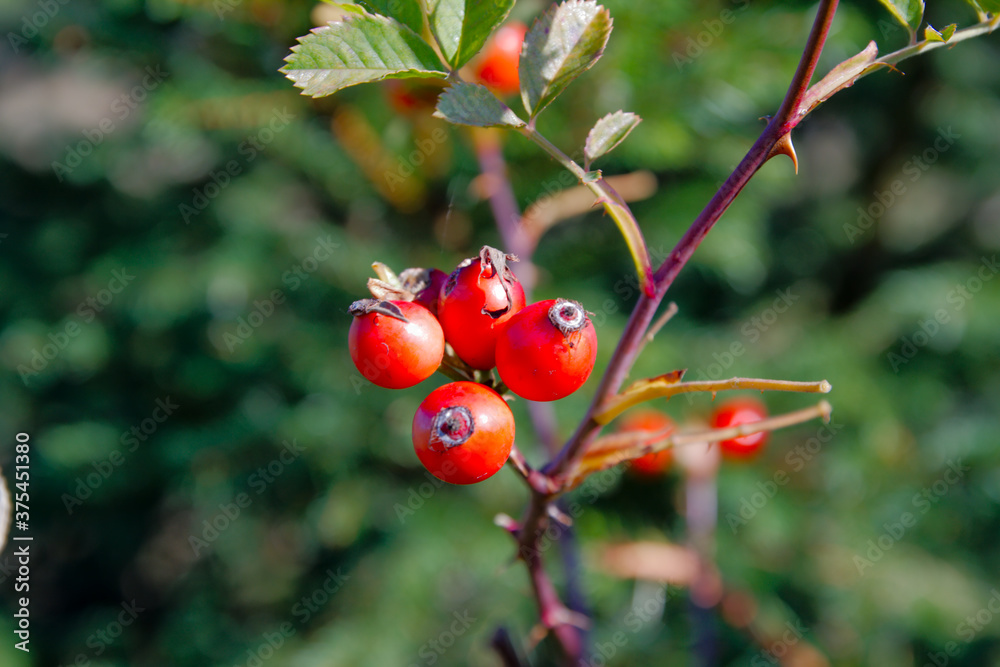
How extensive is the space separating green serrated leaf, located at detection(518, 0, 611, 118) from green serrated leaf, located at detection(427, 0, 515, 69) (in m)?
0.02

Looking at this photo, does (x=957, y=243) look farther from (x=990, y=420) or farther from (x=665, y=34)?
(x=665, y=34)

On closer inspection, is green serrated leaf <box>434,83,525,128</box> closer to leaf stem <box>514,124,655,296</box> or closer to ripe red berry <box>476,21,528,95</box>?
leaf stem <box>514,124,655,296</box>

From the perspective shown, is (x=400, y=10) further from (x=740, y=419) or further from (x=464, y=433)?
(x=740, y=419)

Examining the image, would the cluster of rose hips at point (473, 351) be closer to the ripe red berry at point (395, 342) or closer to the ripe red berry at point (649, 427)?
the ripe red berry at point (395, 342)

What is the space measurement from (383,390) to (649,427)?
53 cm

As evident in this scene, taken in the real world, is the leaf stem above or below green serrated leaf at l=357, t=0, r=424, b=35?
below

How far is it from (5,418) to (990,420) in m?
2.39

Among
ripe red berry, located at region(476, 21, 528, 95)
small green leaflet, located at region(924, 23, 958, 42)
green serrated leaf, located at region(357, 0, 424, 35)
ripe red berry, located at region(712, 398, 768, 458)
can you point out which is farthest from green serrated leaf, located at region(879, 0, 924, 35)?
ripe red berry, located at region(712, 398, 768, 458)

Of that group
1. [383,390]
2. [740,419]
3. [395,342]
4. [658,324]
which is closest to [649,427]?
[740,419]

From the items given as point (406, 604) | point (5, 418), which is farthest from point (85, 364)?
point (406, 604)

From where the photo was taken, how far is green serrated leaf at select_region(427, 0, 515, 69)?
339 mm

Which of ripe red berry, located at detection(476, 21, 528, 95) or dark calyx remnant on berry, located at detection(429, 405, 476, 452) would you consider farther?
ripe red berry, located at detection(476, 21, 528, 95)

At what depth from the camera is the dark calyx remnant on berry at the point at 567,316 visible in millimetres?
323

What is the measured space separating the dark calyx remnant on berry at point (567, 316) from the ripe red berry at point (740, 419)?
2.46 feet
